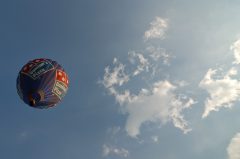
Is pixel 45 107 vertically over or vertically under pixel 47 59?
under

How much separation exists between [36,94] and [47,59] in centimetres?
557

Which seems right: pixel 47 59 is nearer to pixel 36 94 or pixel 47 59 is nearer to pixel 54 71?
pixel 54 71

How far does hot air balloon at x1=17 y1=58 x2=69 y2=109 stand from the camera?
49625 mm

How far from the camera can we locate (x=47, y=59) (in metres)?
53.0

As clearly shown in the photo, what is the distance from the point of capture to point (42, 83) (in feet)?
163

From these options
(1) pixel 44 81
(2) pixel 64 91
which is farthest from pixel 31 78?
(2) pixel 64 91

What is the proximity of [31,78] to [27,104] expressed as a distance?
325 centimetres

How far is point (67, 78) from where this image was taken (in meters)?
54.0

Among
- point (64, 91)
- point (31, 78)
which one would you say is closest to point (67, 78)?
point (64, 91)

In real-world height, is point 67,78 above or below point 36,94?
above

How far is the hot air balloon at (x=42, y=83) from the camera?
163ft

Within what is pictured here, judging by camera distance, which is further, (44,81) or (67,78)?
(67,78)

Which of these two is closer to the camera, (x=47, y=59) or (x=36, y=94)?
(x=36, y=94)

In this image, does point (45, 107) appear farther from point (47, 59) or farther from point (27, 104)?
point (47, 59)
